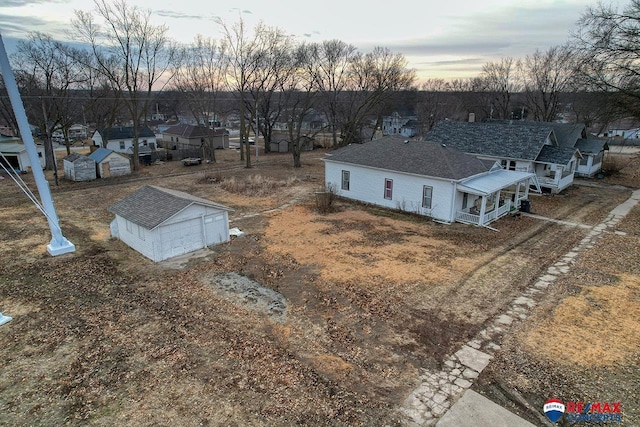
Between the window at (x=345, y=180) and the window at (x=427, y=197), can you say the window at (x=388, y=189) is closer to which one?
the window at (x=427, y=197)

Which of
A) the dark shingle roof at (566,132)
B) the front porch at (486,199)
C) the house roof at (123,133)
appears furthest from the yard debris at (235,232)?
the house roof at (123,133)

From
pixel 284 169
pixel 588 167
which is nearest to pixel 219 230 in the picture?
pixel 284 169

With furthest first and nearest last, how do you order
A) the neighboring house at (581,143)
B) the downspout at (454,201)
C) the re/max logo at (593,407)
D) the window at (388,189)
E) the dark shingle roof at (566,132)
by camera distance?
the neighboring house at (581,143) → the dark shingle roof at (566,132) → the window at (388,189) → the downspout at (454,201) → the re/max logo at (593,407)

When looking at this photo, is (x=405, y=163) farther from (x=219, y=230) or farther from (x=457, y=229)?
(x=219, y=230)

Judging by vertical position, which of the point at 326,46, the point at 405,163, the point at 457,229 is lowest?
the point at 457,229

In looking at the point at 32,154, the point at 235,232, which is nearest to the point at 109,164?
the point at 32,154

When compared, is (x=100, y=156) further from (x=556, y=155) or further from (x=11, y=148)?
(x=556, y=155)
